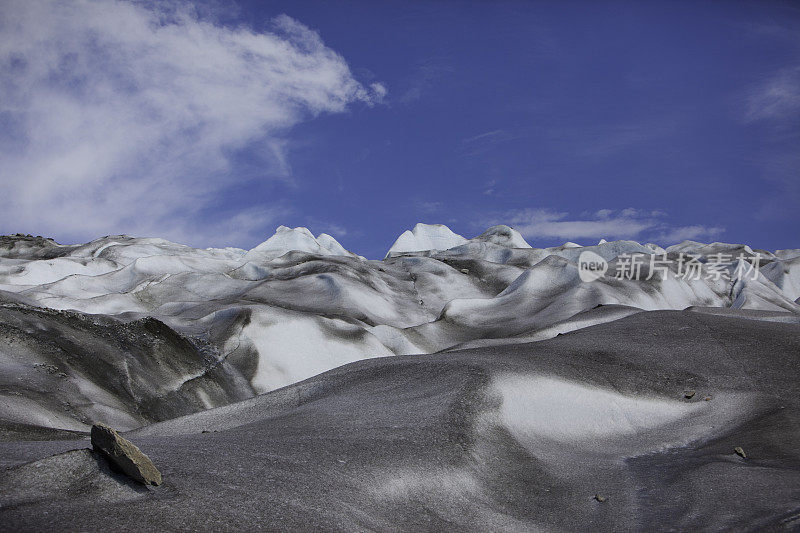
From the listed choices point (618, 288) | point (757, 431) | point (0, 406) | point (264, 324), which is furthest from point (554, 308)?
point (0, 406)

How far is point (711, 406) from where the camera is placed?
776cm

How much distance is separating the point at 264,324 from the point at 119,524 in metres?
13.6

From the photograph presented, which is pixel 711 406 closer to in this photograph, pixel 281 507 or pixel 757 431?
pixel 757 431

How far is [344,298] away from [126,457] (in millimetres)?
19343

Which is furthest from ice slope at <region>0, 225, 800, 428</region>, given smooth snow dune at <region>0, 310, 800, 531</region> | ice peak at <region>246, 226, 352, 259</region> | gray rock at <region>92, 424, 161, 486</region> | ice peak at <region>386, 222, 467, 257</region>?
ice peak at <region>386, 222, 467, 257</region>

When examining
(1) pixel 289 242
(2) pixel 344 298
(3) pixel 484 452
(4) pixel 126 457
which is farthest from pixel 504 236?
(4) pixel 126 457

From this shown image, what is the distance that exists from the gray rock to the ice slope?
196 inches

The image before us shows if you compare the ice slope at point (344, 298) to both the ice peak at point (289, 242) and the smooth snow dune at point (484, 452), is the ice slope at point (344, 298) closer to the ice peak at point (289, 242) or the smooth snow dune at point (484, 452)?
the ice peak at point (289, 242)

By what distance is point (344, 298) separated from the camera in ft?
76.1

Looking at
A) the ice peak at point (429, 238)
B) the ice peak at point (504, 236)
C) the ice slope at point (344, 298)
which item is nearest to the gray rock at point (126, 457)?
the ice slope at point (344, 298)

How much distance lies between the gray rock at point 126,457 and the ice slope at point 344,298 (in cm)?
497

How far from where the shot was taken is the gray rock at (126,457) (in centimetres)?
385

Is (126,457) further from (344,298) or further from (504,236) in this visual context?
(504,236)

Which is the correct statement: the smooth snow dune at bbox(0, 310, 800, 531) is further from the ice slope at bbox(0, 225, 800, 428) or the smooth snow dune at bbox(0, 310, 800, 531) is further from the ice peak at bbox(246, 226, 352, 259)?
the ice peak at bbox(246, 226, 352, 259)
